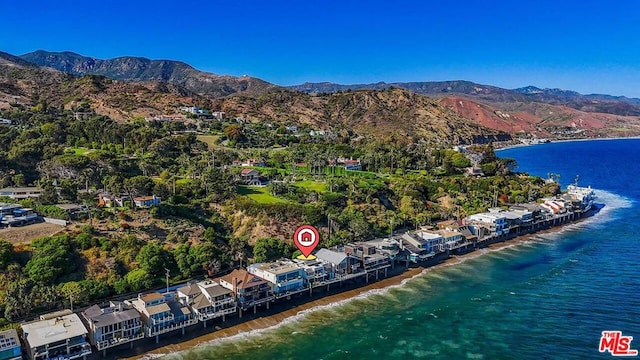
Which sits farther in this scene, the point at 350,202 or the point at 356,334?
the point at 350,202

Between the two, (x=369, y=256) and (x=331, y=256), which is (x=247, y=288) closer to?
(x=331, y=256)

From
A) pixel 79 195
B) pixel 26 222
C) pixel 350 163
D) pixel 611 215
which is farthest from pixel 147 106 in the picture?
pixel 611 215

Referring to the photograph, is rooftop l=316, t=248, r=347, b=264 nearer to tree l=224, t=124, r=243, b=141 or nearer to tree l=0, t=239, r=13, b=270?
tree l=0, t=239, r=13, b=270

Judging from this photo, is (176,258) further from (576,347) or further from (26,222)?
(576,347)

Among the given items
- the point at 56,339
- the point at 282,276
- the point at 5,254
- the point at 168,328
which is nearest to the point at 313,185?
the point at 282,276

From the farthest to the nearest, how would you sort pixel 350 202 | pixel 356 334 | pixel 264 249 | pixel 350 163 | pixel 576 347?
Answer: 1. pixel 350 163
2. pixel 350 202
3. pixel 264 249
4. pixel 356 334
5. pixel 576 347

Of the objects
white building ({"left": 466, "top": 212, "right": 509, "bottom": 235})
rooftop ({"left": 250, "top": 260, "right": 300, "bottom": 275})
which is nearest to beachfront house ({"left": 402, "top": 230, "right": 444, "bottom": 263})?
white building ({"left": 466, "top": 212, "right": 509, "bottom": 235})

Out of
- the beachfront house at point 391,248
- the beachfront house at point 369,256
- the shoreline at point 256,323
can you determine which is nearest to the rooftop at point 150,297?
the shoreline at point 256,323
